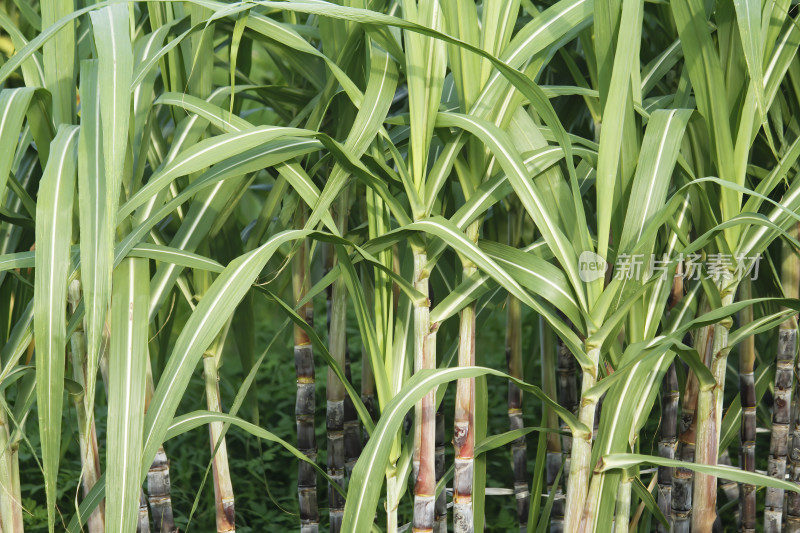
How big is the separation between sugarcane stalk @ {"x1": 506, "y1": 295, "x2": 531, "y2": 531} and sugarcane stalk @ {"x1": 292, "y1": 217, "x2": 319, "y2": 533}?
0.27 m

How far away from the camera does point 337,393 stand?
1037 millimetres

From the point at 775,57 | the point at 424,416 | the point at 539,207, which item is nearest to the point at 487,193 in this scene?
the point at 539,207

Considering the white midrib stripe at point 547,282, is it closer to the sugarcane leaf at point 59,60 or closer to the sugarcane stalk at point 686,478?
the sugarcane stalk at point 686,478

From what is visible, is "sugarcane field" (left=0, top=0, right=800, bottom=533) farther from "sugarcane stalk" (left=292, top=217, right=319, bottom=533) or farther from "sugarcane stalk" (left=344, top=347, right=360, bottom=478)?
"sugarcane stalk" (left=344, top=347, right=360, bottom=478)

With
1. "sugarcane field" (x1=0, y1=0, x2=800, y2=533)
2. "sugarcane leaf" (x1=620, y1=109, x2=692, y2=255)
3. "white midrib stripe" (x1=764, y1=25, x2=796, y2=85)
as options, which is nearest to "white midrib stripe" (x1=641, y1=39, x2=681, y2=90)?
"sugarcane field" (x1=0, y1=0, x2=800, y2=533)

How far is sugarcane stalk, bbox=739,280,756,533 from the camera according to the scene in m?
0.98

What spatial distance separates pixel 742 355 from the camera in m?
1.02

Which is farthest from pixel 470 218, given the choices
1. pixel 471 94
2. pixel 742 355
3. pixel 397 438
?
pixel 742 355

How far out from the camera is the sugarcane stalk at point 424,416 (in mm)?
708

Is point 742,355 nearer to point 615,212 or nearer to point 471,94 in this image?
point 615,212

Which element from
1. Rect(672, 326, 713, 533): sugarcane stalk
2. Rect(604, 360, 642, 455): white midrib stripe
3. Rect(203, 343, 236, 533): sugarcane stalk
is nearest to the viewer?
Rect(604, 360, 642, 455): white midrib stripe

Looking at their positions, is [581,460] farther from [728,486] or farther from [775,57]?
[728,486]

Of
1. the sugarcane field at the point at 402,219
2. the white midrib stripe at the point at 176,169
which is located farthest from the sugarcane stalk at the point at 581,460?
the white midrib stripe at the point at 176,169

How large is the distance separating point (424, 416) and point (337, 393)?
332 mm
